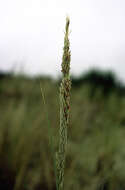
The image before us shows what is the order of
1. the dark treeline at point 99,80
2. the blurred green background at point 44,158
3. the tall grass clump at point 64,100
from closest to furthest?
the tall grass clump at point 64,100
the blurred green background at point 44,158
the dark treeline at point 99,80

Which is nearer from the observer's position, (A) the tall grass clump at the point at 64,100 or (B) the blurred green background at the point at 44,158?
(A) the tall grass clump at the point at 64,100

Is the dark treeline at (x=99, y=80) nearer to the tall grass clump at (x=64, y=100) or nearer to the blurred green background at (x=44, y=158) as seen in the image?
the blurred green background at (x=44, y=158)

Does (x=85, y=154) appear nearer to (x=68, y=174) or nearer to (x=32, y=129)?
(x=32, y=129)

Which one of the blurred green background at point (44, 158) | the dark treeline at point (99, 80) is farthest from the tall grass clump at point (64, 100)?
the dark treeline at point (99, 80)

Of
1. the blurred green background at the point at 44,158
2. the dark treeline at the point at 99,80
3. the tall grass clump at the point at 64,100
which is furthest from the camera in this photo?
the dark treeline at the point at 99,80

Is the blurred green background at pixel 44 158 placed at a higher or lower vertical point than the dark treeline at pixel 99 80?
higher

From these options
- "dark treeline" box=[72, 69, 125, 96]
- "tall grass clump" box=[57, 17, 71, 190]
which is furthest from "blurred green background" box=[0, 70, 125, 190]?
"dark treeline" box=[72, 69, 125, 96]

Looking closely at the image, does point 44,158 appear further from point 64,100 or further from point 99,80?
point 99,80

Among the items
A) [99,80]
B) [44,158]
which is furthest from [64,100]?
[99,80]

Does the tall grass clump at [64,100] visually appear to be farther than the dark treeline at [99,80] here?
No

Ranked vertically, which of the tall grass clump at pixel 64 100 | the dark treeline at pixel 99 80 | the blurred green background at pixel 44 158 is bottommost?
the dark treeline at pixel 99 80

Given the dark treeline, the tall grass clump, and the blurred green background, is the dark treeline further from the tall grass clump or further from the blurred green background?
the tall grass clump
